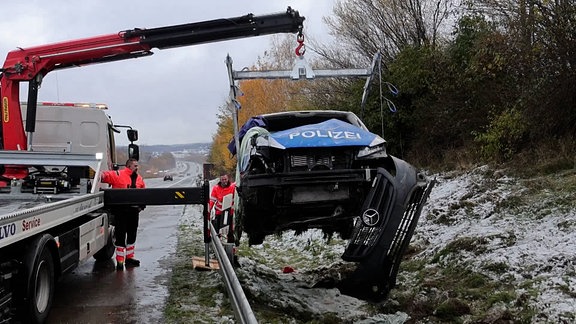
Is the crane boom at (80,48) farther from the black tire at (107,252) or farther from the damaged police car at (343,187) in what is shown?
the damaged police car at (343,187)

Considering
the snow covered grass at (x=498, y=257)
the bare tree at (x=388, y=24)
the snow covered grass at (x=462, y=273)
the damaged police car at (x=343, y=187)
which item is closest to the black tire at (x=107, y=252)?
the snow covered grass at (x=462, y=273)

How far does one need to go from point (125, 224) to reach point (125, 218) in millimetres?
103

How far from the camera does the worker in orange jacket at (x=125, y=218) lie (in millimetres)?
8555

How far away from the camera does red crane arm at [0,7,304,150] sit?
343 inches

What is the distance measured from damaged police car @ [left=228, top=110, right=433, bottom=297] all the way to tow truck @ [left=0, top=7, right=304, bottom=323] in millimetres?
2086

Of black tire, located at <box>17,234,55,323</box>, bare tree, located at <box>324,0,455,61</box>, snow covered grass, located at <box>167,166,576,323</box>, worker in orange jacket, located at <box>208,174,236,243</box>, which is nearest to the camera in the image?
black tire, located at <box>17,234,55,323</box>

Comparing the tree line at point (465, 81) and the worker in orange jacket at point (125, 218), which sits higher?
the tree line at point (465, 81)

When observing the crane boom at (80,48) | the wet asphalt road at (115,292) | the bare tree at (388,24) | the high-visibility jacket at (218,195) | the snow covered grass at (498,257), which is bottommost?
the wet asphalt road at (115,292)

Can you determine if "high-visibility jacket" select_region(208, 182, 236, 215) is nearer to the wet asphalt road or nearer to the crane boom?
the wet asphalt road

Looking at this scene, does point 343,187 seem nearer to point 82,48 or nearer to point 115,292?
point 115,292

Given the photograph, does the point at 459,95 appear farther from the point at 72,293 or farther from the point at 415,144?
the point at 72,293

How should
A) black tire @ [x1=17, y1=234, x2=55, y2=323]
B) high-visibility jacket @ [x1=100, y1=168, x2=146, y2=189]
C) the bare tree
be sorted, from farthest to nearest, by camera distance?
the bare tree → high-visibility jacket @ [x1=100, y1=168, x2=146, y2=189] → black tire @ [x1=17, y1=234, x2=55, y2=323]

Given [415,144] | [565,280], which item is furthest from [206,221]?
[415,144]

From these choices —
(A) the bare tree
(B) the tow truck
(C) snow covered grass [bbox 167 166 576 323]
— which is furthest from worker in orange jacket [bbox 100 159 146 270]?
(A) the bare tree
